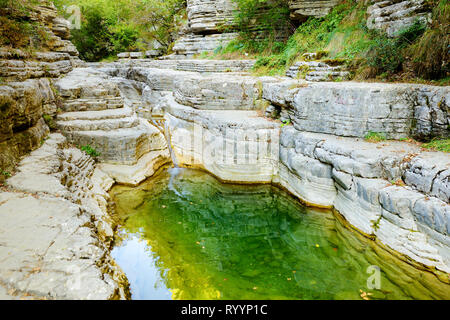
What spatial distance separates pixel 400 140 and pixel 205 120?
5.53 m

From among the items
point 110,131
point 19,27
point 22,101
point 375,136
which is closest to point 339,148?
point 375,136

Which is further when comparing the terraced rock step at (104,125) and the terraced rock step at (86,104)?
the terraced rock step at (86,104)

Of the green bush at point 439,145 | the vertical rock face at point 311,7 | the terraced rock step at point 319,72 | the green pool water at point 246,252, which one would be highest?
the vertical rock face at point 311,7

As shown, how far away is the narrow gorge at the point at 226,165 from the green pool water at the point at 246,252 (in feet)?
0.19

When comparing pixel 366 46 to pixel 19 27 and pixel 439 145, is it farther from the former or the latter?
pixel 19 27

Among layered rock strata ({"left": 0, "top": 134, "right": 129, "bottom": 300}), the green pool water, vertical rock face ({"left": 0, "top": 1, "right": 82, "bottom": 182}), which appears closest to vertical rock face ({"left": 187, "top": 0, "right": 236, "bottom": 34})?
vertical rock face ({"left": 0, "top": 1, "right": 82, "bottom": 182})

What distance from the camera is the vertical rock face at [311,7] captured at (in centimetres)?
1247

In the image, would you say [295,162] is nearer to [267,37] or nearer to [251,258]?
[251,258]

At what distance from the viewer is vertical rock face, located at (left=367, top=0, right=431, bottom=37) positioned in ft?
27.1

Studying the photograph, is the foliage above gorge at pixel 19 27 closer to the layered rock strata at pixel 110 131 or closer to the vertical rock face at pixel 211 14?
the layered rock strata at pixel 110 131

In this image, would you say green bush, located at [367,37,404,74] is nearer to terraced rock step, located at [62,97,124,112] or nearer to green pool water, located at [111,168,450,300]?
green pool water, located at [111,168,450,300]

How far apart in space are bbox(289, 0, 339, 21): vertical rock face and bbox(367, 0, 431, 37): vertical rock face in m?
2.67

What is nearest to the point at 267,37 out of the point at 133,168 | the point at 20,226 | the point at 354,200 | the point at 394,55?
the point at 394,55

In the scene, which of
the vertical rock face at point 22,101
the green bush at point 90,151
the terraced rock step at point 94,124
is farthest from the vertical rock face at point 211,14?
the green bush at point 90,151
